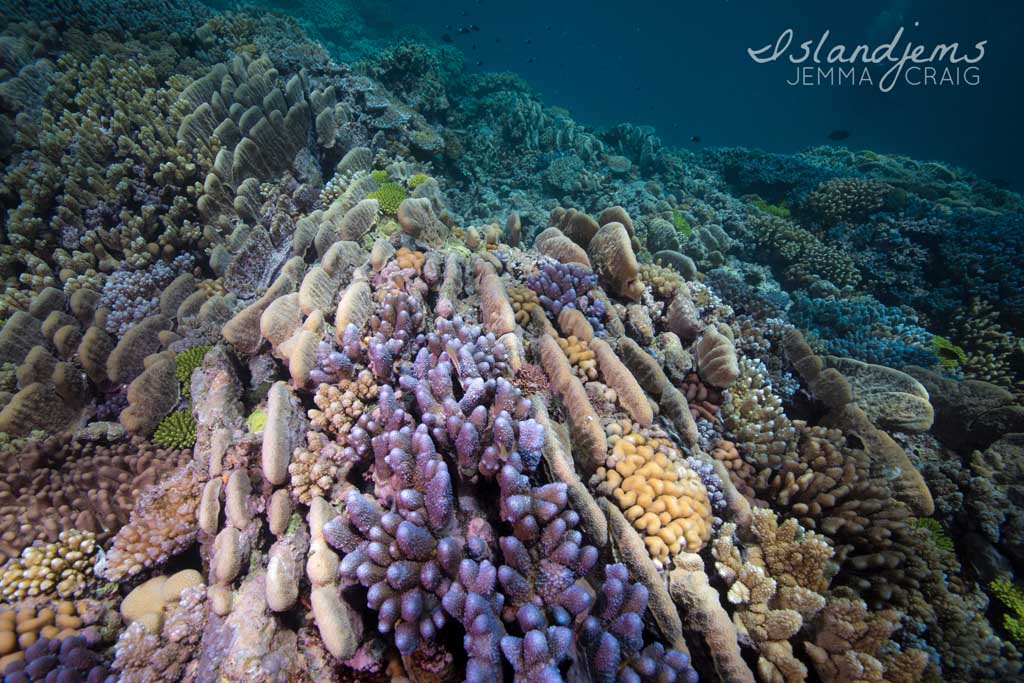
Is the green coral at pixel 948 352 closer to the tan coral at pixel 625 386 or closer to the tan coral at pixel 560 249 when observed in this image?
the tan coral at pixel 560 249

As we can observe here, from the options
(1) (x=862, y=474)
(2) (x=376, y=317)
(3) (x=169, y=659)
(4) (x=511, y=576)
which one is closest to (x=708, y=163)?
(1) (x=862, y=474)

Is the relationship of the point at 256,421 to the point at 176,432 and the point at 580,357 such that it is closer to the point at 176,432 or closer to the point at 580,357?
the point at 176,432

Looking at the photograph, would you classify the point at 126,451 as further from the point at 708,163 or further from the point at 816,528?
the point at 708,163

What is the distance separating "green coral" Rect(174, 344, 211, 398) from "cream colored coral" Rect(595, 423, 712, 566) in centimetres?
443

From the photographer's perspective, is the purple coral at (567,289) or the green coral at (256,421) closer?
the green coral at (256,421)

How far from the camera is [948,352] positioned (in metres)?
8.43

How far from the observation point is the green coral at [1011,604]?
4172mm

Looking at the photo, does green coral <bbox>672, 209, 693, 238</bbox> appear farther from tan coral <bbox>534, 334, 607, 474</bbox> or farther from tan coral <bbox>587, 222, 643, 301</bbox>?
tan coral <bbox>534, 334, 607, 474</bbox>

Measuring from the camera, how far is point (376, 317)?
12.8ft

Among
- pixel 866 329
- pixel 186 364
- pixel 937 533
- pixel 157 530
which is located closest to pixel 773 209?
pixel 866 329

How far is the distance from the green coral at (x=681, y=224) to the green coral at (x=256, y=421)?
998cm

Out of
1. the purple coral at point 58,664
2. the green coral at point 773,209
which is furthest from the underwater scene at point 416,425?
the green coral at point 773,209

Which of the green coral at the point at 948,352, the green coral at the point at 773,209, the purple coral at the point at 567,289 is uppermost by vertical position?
the green coral at the point at 773,209

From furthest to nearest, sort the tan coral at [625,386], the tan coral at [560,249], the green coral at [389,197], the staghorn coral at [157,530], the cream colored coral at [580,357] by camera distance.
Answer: the green coral at [389,197] → the tan coral at [560,249] → the cream colored coral at [580,357] → the tan coral at [625,386] → the staghorn coral at [157,530]
